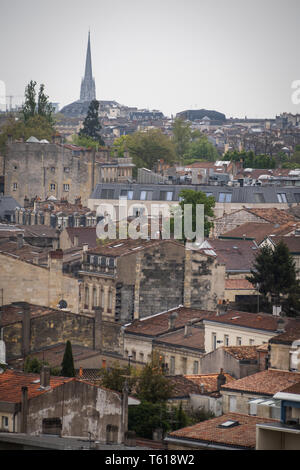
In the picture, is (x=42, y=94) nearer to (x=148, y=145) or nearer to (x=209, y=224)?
(x=148, y=145)

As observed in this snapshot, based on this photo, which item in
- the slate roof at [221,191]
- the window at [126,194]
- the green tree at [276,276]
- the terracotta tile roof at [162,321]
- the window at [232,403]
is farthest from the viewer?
the window at [126,194]

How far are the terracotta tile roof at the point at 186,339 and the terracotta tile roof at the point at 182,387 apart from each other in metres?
5.85

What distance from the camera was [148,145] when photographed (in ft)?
497

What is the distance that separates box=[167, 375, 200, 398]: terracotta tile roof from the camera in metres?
46.6

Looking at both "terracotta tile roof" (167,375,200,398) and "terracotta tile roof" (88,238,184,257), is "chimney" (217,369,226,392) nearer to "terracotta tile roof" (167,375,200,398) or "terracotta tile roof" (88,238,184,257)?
"terracotta tile roof" (167,375,200,398)

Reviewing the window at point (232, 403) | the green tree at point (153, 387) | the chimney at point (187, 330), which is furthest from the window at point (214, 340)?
the window at point (232, 403)

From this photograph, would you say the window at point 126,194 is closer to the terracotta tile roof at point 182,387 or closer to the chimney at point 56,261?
the chimney at point 56,261

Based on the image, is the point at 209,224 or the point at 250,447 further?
the point at 209,224

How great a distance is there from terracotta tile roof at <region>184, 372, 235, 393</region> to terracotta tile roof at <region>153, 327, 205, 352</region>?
509 centimetres

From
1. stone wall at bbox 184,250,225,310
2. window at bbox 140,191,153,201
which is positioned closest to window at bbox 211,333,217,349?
stone wall at bbox 184,250,225,310

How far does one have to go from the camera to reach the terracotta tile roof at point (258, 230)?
85.6m
